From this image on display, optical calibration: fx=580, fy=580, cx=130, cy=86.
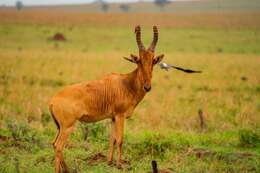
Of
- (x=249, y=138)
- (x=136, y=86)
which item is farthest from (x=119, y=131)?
(x=249, y=138)

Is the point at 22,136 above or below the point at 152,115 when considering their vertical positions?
above

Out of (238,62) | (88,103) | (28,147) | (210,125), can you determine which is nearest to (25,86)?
(210,125)

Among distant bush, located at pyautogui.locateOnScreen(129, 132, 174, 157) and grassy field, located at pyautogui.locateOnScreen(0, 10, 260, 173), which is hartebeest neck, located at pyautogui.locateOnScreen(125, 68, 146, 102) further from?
distant bush, located at pyautogui.locateOnScreen(129, 132, 174, 157)

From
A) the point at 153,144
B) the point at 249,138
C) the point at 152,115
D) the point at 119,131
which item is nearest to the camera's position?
the point at 119,131

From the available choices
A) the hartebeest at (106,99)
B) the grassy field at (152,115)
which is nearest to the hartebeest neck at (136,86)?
the hartebeest at (106,99)

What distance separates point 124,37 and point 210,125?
35.6 meters

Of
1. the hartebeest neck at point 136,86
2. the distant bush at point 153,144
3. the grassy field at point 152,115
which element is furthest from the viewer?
the distant bush at point 153,144

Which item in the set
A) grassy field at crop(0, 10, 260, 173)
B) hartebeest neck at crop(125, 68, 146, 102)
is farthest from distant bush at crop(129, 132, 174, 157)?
hartebeest neck at crop(125, 68, 146, 102)

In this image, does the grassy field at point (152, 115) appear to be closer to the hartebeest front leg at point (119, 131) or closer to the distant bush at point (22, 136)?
the distant bush at point (22, 136)

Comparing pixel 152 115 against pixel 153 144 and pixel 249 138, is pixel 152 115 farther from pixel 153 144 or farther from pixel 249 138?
pixel 153 144

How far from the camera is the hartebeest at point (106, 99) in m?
9.03

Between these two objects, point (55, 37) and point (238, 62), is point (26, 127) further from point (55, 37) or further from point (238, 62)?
point (55, 37)

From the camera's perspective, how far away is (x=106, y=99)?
9680 millimetres

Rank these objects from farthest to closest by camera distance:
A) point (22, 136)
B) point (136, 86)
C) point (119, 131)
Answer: point (22, 136) → point (136, 86) → point (119, 131)
